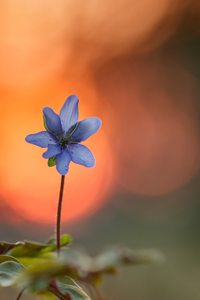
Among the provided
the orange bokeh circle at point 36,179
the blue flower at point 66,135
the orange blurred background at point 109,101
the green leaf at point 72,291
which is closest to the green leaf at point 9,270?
the green leaf at point 72,291

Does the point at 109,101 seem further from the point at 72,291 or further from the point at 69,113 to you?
the point at 72,291

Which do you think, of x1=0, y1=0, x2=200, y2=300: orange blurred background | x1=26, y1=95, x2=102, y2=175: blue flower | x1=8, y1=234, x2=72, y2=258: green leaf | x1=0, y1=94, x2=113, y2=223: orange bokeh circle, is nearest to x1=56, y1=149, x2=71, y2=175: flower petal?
x1=26, y1=95, x2=102, y2=175: blue flower

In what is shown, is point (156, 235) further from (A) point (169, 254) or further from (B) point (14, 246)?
(B) point (14, 246)

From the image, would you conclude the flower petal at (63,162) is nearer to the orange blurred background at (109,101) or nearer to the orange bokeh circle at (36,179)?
the orange blurred background at (109,101)

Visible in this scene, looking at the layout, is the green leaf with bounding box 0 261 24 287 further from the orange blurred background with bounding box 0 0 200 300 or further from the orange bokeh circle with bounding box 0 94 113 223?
the orange bokeh circle with bounding box 0 94 113 223

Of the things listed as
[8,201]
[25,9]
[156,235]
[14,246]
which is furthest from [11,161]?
[14,246]

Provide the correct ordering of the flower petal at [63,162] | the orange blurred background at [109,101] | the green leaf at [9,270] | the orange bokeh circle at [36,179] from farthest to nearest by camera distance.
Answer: the orange blurred background at [109,101] → the orange bokeh circle at [36,179] → the flower petal at [63,162] → the green leaf at [9,270]

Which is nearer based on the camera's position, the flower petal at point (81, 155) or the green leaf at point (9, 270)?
the green leaf at point (9, 270)
